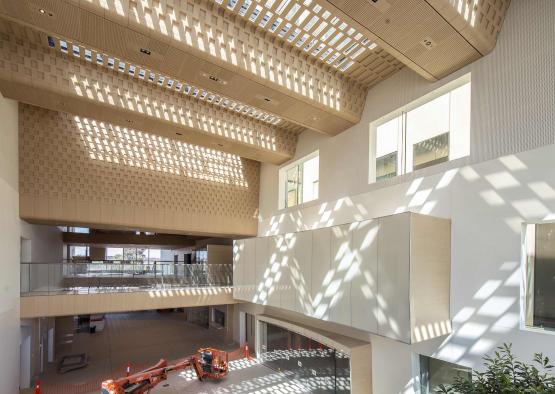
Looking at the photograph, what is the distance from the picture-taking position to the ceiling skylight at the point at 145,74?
8.71 metres

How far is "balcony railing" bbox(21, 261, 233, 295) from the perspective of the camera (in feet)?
39.4

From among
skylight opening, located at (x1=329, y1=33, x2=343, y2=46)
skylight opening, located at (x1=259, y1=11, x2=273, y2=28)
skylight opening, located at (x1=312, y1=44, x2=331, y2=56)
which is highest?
skylight opening, located at (x1=259, y1=11, x2=273, y2=28)

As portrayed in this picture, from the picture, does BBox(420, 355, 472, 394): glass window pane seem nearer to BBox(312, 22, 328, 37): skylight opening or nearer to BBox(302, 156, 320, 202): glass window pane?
BBox(302, 156, 320, 202): glass window pane

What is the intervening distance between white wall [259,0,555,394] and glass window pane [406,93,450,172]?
356 millimetres

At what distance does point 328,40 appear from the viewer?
835cm

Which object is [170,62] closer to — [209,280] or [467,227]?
[467,227]

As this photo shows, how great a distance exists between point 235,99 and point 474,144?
5943 mm

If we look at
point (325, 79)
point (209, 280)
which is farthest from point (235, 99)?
point (209, 280)

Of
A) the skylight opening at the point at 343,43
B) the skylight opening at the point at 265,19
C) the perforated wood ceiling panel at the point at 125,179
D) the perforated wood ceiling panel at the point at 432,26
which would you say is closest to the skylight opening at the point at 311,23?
the skylight opening at the point at 265,19

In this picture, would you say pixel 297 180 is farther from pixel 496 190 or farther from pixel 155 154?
pixel 496 190

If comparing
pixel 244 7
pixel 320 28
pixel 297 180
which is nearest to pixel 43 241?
pixel 297 180

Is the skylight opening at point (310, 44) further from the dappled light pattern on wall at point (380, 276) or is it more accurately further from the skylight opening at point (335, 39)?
the dappled light pattern on wall at point (380, 276)

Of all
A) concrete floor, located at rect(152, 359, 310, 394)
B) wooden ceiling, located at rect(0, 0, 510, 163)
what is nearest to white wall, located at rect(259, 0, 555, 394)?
wooden ceiling, located at rect(0, 0, 510, 163)

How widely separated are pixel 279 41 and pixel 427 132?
4.34 meters
